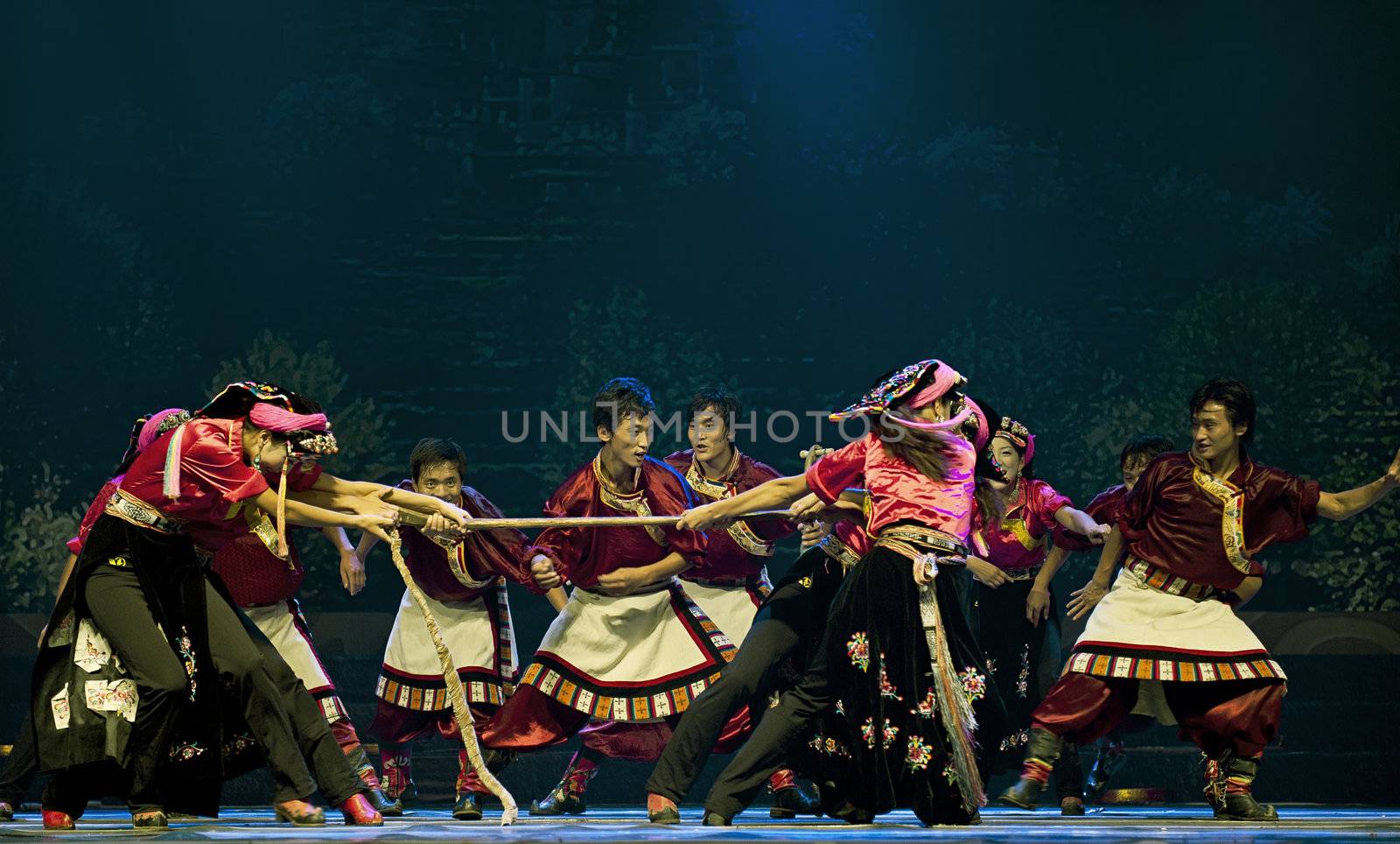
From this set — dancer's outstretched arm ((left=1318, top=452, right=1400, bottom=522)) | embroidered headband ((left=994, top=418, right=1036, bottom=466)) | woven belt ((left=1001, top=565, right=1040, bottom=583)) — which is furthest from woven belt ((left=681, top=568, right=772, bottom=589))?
dancer's outstretched arm ((left=1318, top=452, right=1400, bottom=522))

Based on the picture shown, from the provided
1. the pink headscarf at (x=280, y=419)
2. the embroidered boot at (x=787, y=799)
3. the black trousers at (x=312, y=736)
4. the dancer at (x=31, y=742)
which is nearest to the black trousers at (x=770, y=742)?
the embroidered boot at (x=787, y=799)

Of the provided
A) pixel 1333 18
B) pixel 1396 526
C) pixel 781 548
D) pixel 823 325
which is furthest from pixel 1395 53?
pixel 781 548

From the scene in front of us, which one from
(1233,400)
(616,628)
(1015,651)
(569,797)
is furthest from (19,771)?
(1233,400)

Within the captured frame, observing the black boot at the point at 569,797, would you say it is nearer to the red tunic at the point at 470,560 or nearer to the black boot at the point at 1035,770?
the red tunic at the point at 470,560

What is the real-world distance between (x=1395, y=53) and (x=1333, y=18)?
36 centimetres

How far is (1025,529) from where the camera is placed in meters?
5.45

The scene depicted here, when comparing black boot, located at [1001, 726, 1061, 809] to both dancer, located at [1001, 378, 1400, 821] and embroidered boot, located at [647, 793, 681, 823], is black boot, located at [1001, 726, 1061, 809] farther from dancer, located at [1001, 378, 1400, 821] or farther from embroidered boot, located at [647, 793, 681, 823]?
embroidered boot, located at [647, 793, 681, 823]

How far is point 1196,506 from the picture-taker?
15.7ft

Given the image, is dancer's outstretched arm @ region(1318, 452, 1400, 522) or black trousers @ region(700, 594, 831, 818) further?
dancer's outstretched arm @ region(1318, 452, 1400, 522)

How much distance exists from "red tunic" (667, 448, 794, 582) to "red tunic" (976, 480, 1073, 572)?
77 centimetres

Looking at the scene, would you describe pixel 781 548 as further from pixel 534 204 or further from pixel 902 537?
pixel 902 537

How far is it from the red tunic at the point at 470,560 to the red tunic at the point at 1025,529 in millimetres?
1594

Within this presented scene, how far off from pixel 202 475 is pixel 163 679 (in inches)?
20.8

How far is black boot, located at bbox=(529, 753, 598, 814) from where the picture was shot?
16.1ft
